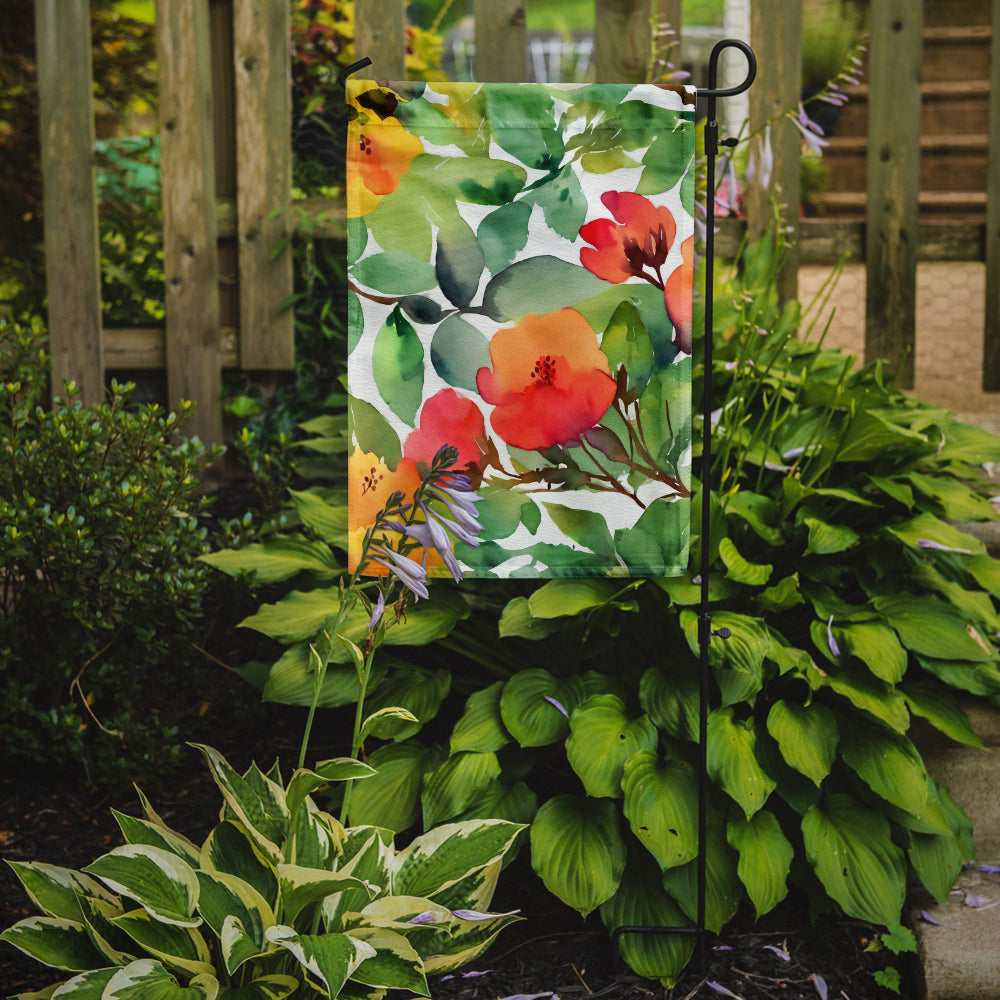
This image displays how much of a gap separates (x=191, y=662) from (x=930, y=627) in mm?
1551

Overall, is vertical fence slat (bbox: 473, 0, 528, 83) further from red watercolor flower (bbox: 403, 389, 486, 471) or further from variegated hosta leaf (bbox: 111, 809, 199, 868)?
variegated hosta leaf (bbox: 111, 809, 199, 868)

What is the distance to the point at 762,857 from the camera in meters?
1.69

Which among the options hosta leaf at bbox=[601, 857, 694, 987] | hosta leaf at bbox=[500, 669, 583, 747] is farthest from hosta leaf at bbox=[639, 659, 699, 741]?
hosta leaf at bbox=[601, 857, 694, 987]

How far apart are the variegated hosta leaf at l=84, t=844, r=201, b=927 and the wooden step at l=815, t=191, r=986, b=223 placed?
5040 mm

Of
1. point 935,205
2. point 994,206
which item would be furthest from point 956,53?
point 994,206

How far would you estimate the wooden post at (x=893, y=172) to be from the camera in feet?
9.82

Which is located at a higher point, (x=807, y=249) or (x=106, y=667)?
(x=807, y=249)

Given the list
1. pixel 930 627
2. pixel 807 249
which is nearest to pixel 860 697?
pixel 930 627

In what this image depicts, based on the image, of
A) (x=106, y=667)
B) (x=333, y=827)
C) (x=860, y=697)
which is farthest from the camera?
(x=106, y=667)

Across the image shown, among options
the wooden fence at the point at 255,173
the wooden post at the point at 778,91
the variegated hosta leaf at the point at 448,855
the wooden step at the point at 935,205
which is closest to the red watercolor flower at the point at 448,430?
the variegated hosta leaf at the point at 448,855

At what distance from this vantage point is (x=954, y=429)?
2512mm

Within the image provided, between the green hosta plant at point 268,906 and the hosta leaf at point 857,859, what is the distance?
552mm

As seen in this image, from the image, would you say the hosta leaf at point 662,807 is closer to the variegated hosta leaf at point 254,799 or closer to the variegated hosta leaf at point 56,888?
the variegated hosta leaf at point 254,799

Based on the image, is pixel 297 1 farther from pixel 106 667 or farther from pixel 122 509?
pixel 106 667
